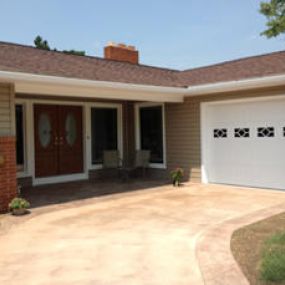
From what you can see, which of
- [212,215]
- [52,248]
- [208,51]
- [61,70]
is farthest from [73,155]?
[208,51]

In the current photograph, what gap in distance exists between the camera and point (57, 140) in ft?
35.7

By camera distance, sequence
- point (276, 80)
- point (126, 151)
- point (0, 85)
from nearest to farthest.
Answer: point (0, 85)
point (276, 80)
point (126, 151)

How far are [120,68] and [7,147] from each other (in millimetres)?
5190

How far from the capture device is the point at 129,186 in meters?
9.99

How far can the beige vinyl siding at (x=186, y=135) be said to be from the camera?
10.4 m

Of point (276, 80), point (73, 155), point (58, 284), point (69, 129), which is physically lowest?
point (58, 284)

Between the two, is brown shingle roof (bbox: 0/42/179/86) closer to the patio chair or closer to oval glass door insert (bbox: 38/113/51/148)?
oval glass door insert (bbox: 38/113/51/148)

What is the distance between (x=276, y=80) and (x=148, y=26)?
34.4 feet

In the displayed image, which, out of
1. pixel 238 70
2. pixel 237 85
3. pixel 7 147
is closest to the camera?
pixel 7 147

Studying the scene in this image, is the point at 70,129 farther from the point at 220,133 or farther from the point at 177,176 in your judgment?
the point at 220,133

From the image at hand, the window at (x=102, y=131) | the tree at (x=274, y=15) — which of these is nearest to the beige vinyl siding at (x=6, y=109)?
the window at (x=102, y=131)

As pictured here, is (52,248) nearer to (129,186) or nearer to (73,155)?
(129,186)

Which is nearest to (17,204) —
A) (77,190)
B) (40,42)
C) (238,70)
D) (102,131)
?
(77,190)

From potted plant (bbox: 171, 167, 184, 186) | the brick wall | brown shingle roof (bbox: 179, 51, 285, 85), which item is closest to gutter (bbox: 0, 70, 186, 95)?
brown shingle roof (bbox: 179, 51, 285, 85)
